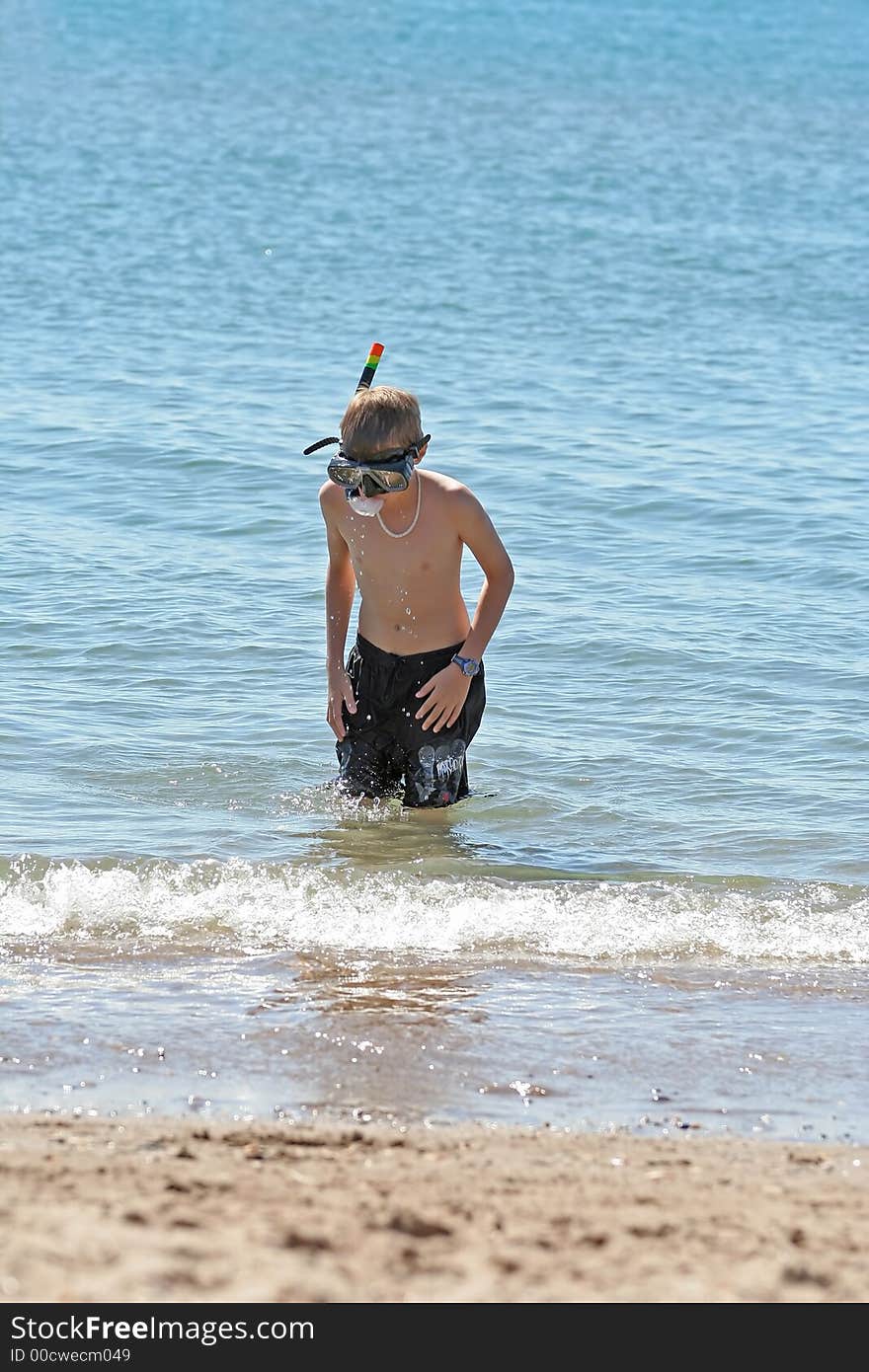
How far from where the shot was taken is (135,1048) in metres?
4.23

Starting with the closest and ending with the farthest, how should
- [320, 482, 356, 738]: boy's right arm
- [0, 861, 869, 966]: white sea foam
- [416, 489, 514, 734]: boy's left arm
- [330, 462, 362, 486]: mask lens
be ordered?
[0, 861, 869, 966]: white sea foam
[330, 462, 362, 486]: mask lens
[416, 489, 514, 734]: boy's left arm
[320, 482, 356, 738]: boy's right arm

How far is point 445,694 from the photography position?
5750 mm

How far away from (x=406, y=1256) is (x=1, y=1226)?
0.72 metres

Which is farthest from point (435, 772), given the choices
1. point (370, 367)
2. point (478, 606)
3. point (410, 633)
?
point (370, 367)

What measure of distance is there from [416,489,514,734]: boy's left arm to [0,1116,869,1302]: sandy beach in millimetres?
2166

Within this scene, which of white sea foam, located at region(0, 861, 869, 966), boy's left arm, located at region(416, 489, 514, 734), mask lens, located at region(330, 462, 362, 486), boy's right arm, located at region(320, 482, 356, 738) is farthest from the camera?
boy's right arm, located at region(320, 482, 356, 738)

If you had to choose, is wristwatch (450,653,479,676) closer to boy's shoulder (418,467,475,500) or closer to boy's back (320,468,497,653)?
boy's back (320,468,497,653)

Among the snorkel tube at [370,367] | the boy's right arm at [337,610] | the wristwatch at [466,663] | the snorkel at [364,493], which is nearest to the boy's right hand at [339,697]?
the boy's right arm at [337,610]

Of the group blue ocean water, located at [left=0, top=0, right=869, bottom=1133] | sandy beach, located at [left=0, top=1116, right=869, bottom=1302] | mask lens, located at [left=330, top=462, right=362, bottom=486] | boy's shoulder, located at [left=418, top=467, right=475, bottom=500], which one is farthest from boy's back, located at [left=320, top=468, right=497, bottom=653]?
sandy beach, located at [left=0, top=1116, right=869, bottom=1302]

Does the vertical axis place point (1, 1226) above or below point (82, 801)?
above

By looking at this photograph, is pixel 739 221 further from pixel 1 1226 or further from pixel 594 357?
pixel 1 1226

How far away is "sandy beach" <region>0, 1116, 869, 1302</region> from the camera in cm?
289

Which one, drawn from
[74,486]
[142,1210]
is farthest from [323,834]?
[74,486]

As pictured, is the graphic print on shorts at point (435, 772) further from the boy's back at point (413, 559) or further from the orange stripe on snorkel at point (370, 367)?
the orange stripe on snorkel at point (370, 367)
